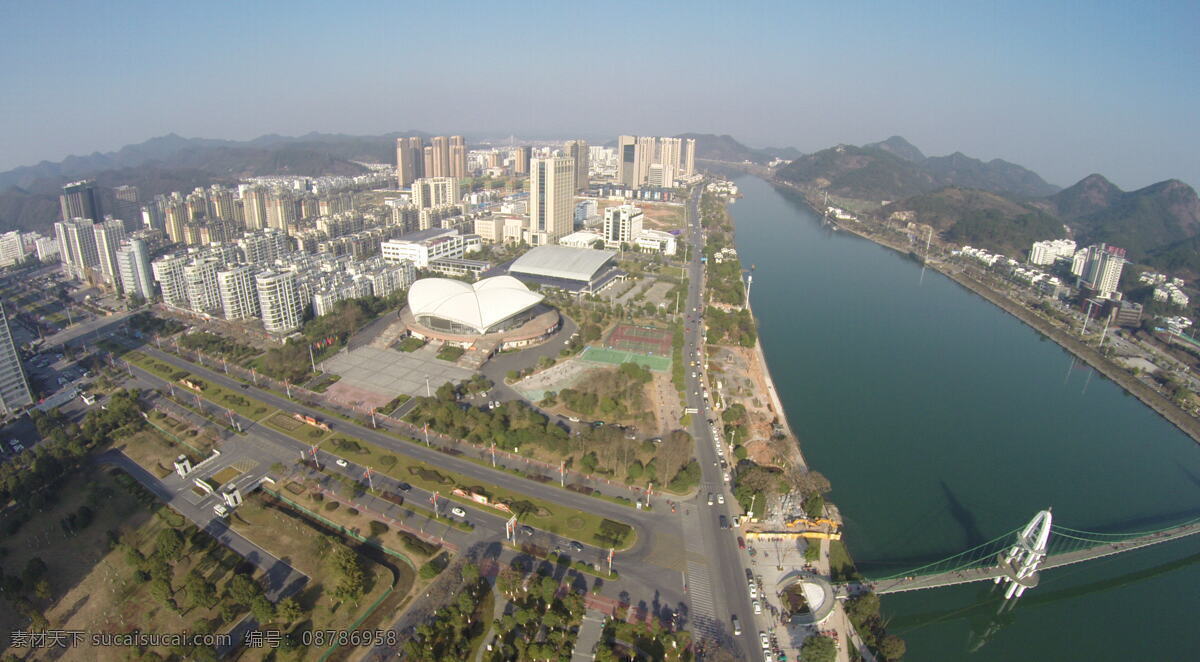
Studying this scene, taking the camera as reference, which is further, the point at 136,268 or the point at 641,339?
the point at 136,268

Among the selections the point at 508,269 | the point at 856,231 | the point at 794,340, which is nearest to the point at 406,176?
the point at 508,269

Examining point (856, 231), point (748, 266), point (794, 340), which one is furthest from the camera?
point (856, 231)

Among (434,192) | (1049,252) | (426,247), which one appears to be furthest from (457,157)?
(1049,252)

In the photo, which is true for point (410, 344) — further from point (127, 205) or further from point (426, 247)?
point (127, 205)

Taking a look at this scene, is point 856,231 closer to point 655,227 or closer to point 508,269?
point 655,227

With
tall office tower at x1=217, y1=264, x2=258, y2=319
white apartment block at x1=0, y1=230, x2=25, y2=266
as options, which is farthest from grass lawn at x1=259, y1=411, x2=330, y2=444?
white apartment block at x1=0, y1=230, x2=25, y2=266

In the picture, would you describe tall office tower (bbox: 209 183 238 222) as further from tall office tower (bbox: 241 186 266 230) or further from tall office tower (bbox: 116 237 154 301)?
tall office tower (bbox: 116 237 154 301)
